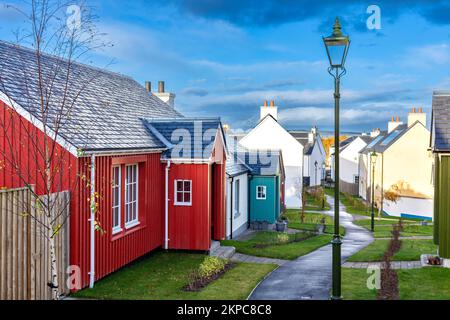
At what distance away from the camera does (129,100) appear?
19.7m

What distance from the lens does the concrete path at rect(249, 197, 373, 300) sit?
12070 millimetres

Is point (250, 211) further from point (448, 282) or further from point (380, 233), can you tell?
point (448, 282)

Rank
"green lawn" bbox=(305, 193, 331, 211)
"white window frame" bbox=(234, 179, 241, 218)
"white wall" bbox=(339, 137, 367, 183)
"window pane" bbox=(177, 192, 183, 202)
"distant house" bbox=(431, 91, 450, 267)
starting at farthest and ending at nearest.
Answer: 1. "white wall" bbox=(339, 137, 367, 183)
2. "green lawn" bbox=(305, 193, 331, 211)
3. "white window frame" bbox=(234, 179, 241, 218)
4. "window pane" bbox=(177, 192, 183, 202)
5. "distant house" bbox=(431, 91, 450, 267)

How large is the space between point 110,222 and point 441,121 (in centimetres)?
1112

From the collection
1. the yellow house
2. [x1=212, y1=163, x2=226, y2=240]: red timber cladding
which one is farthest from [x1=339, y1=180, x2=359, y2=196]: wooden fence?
[x1=212, y1=163, x2=226, y2=240]: red timber cladding

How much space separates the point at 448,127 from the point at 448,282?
4974mm

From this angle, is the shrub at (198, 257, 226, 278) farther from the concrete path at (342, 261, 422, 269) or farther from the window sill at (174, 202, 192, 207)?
the concrete path at (342, 261, 422, 269)

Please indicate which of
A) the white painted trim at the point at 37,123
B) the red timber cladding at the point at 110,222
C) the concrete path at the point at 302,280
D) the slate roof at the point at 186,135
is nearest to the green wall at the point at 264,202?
the concrete path at the point at 302,280

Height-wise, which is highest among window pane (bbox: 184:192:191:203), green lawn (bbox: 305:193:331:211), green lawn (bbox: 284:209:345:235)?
→ window pane (bbox: 184:192:191:203)

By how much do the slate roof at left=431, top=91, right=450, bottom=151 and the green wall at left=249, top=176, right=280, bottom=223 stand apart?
43.6ft

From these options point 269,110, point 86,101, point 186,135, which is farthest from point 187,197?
point 269,110

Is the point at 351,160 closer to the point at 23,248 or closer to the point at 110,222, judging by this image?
the point at 110,222

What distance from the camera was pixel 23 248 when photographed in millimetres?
9641

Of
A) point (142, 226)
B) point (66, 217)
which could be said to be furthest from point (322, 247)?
point (66, 217)
